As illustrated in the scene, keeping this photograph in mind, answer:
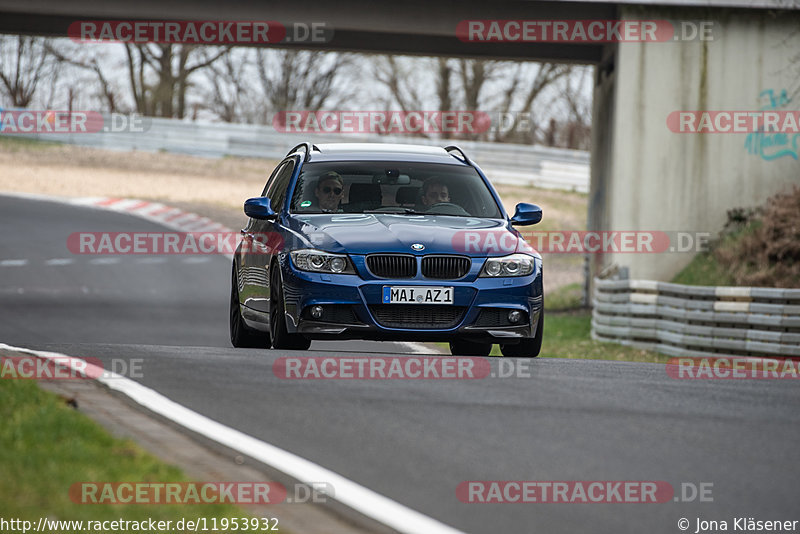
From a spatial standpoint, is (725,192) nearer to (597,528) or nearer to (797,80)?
(797,80)

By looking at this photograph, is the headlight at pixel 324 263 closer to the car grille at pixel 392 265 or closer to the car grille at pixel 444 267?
the car grille at pixel 392 265

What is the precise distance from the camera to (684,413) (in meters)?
7.91

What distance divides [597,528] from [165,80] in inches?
2340

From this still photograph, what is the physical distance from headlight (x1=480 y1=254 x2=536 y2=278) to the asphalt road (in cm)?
74

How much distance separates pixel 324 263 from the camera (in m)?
10.1

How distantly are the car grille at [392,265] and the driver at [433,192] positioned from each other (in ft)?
3.99

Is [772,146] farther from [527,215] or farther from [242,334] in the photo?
[242,334]

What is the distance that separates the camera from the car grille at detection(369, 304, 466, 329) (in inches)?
396

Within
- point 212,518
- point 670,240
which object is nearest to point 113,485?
point 212,518

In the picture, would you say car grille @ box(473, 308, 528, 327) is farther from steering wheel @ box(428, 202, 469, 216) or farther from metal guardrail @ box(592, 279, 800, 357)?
metal guardrail @ box(592, 279, 800, 357)

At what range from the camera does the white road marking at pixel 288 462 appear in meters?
5.27

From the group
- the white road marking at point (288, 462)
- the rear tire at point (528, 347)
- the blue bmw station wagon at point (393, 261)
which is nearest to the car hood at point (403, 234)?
the blue bmw station wagon at point (393, 261)

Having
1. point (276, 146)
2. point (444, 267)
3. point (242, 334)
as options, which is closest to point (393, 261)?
point (444, 267)

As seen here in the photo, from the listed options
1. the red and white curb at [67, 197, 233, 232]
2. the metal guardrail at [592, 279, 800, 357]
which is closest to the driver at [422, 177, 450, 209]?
the metal guardrail at [592, 279, 800, 357]
